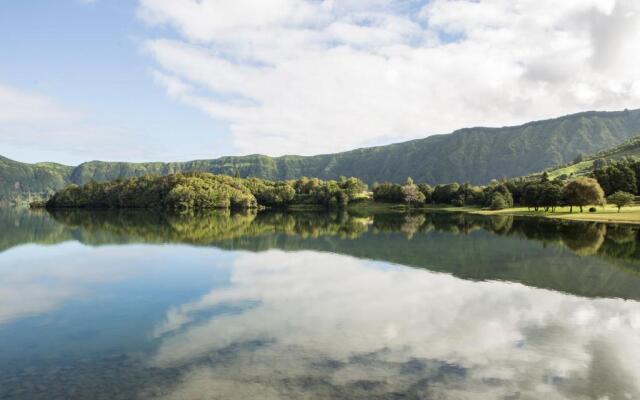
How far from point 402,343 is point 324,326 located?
177 inches

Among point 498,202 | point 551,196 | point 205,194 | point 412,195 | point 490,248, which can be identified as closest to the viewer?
point 490,248

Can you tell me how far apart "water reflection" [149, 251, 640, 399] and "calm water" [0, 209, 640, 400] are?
104 mm

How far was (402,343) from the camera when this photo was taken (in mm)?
20266

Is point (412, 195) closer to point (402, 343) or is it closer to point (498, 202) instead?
point (498, 202)

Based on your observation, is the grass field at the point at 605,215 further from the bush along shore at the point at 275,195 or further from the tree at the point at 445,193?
the tree at the point at 445,193

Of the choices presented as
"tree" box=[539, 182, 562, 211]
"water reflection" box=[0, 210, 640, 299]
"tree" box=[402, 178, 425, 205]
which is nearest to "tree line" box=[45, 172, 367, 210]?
"tree" box=[402, 178, 425, 205]

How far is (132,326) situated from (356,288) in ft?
52.5

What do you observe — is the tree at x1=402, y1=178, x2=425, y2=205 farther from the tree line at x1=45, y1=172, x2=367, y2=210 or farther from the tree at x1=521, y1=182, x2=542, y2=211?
the tree at x1=521, y1=182, x2=542, y2=211

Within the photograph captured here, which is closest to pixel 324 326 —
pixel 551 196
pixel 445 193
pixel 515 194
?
pixel 551 196

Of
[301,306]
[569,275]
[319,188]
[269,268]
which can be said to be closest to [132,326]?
[301,306]

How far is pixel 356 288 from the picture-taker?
106ft

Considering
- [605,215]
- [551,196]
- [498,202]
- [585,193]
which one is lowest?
[605,215]

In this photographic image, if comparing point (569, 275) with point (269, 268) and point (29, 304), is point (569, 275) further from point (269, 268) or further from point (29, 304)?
point (29, 304)

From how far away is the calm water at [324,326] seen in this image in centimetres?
1582
